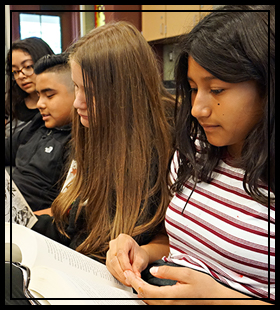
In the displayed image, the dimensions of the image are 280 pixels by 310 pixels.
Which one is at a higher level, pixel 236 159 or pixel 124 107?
pixel 124 107

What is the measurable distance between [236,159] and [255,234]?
0.15m

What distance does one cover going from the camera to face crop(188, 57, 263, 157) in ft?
1.71

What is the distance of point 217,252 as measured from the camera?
592 millimetres

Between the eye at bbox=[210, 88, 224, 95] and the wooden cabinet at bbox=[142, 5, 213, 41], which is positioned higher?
the wooden cabinet at bbox=[142, 5, 213, 41]

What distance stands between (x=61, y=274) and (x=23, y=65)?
82cm

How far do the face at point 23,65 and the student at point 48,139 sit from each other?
12cm

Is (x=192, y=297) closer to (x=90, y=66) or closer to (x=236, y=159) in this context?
(x=236, y=159)

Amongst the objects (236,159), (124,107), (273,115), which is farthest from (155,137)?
(273,115)

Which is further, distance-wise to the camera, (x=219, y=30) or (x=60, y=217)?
(x=60, y=217)

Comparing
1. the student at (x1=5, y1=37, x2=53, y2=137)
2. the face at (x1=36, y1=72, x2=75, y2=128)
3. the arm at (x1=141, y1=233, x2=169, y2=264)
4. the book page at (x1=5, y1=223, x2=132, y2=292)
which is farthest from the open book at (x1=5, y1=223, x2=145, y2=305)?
the student at (x1=5, y1=37, x2=53, y2=137)

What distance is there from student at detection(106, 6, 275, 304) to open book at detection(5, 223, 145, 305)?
51 mm

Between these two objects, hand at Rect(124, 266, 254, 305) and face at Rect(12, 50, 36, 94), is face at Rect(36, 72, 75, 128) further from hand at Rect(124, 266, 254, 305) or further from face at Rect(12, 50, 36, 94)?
hand at Rect(124, 266, 254, 305)

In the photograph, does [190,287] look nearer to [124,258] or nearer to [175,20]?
[124,258]

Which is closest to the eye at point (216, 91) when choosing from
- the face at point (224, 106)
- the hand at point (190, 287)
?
the face at point (224, 106)
